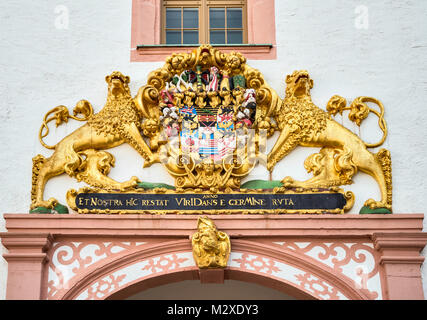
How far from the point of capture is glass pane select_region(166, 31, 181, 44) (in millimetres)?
9867

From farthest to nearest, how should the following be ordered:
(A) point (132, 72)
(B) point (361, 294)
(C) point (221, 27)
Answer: (C) point (221, 27)
(A) point (132, 72)
(B) point (361, 294)

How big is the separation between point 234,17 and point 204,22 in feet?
1.27

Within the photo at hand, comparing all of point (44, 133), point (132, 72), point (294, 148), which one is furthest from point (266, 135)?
point (44, 133)

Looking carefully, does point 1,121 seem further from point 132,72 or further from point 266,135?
point 266,135

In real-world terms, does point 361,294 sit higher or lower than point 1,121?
lower

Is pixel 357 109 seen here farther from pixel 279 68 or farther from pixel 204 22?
pixel 204 22

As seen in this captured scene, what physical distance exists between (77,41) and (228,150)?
231 centimetres

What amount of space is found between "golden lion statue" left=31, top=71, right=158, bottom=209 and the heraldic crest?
0.01 meters

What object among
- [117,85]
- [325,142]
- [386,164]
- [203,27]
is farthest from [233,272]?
[203,27]

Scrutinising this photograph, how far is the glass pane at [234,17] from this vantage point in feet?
32.7

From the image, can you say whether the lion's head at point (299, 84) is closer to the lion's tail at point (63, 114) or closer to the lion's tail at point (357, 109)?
the lion's tail at point (357, 109)

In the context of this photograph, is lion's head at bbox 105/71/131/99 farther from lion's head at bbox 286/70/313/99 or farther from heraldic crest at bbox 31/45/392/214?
lion's head at bbox 286/70/313/99

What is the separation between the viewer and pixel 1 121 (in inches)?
356

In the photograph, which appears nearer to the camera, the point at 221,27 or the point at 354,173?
the point at 354,173
